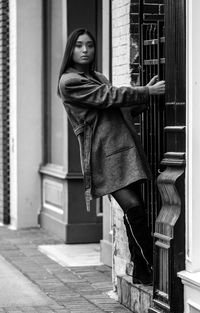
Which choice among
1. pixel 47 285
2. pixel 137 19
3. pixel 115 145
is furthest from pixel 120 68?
pixel 47 285

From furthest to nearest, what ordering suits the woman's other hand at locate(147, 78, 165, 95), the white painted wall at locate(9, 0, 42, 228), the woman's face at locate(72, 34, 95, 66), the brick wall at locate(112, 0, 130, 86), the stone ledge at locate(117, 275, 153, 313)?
1. the white painted wall at locate(9, 0, 42, 228)
2. the brick wall at locate(112, 0, 130, 86)
3. the woman's face at locate(72, 34, 95, 66)
4. the stone ledge at locate(117, 275, 153, 313)
5. the woman's other hand at locate(147, 78, 165, 95)

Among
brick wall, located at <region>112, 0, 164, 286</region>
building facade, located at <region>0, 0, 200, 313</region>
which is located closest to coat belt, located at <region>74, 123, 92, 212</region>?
building facade, located at <region>0, 0, 200, 313</region>

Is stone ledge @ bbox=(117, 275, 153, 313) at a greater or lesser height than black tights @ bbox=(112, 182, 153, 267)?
lesser

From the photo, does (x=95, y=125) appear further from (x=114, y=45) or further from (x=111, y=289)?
(x=111, y=289)

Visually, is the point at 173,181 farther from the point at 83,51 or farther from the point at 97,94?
the point at 83,51

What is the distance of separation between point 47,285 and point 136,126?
1.79m

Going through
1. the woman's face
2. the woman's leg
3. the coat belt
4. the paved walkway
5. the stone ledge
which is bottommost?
the paved walkway

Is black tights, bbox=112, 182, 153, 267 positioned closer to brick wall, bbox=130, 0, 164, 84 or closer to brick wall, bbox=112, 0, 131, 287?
brick wall, bbox=112, 0, 131, 287

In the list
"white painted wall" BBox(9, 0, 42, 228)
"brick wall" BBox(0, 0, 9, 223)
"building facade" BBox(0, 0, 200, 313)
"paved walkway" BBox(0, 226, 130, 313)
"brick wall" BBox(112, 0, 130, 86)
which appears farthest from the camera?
"brick wall" BBox(0, 0, 9, 223)

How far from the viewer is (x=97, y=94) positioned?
6.75m

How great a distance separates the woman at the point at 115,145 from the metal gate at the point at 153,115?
12cm

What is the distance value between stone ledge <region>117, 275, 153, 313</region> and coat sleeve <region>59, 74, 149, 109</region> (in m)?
1.39

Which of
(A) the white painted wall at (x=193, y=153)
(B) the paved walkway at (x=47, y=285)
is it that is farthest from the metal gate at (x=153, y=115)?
(B) the paved walkway at (x=47, y=285)

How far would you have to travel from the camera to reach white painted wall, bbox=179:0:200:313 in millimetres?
5945
